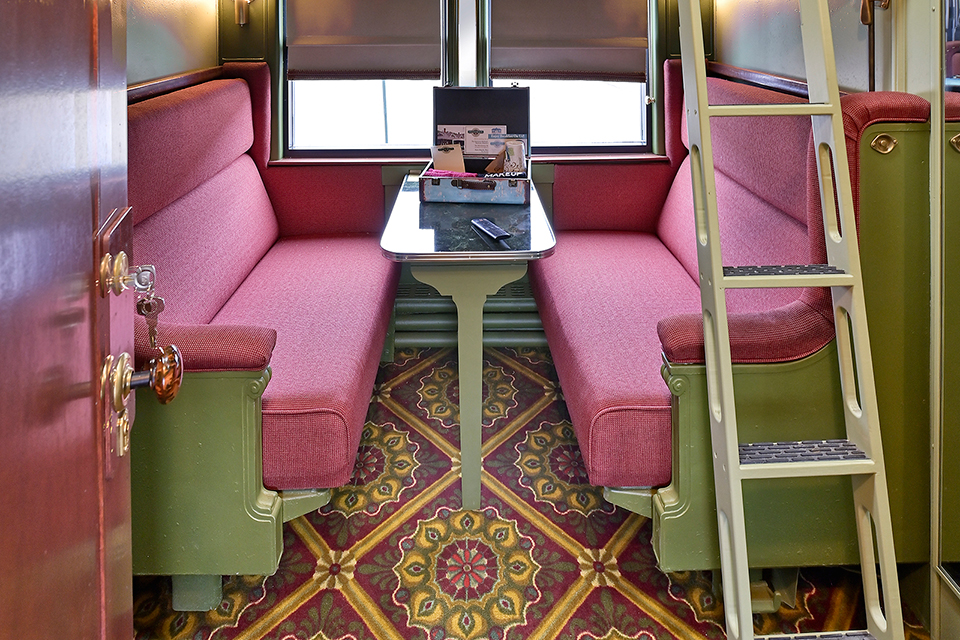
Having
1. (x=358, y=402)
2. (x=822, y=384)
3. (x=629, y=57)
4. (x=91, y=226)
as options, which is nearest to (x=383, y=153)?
(x=629, y=57)

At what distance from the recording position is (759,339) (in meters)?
2.06

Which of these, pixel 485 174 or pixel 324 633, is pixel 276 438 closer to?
pixel 324 633

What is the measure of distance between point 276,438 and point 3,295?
1.49 meters

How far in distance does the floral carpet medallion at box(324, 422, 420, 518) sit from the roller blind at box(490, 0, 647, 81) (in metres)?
2.21

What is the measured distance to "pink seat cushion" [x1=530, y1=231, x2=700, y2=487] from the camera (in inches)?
87.3

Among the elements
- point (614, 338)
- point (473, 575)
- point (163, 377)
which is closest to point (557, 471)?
point (614, 338)

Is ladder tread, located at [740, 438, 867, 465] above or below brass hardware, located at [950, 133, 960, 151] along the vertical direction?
below

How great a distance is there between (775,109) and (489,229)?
3.34 feet

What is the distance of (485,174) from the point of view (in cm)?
337

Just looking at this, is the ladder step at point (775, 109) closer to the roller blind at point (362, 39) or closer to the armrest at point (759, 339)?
the armrest at point (759, 339)

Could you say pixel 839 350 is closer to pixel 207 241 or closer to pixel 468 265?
pixel 468 265

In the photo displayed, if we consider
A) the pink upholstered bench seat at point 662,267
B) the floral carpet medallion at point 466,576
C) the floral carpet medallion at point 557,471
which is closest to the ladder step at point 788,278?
the pink upholstered bench seat at point 662,267

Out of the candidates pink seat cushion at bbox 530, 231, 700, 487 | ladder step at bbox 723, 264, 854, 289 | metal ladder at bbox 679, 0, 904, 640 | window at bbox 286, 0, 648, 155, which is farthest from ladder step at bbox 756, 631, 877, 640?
window at bbox 286, 0, 648, 155

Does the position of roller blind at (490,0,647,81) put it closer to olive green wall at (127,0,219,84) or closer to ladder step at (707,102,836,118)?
olive green wall at (127,0,219,84)
